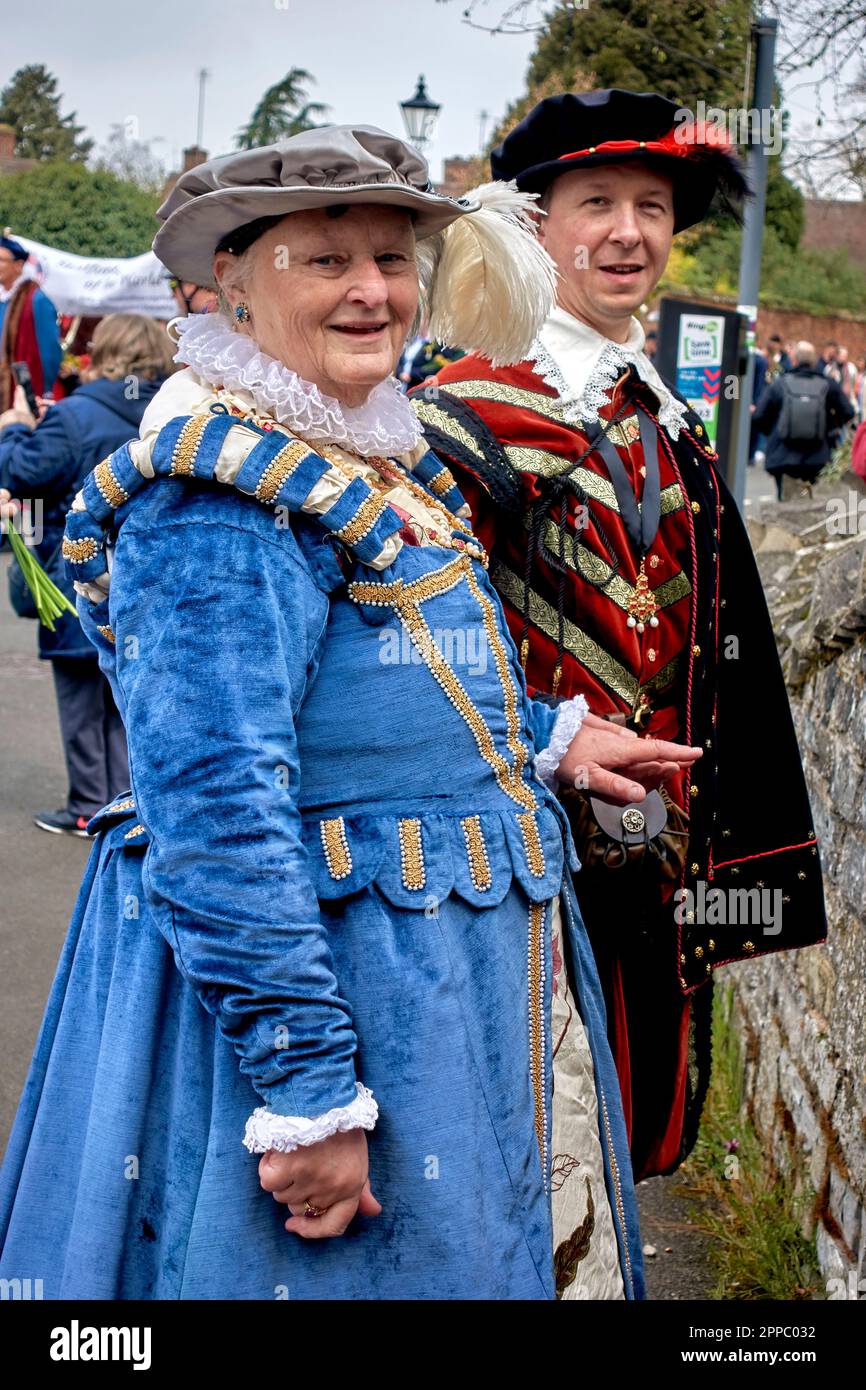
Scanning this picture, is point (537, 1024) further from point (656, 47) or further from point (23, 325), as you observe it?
point (23, 325)

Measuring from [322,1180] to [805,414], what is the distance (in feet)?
46.1

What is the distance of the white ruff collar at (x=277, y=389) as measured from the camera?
198cm

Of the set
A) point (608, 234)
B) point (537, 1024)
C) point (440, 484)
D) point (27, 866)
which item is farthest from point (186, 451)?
point (27, 866)

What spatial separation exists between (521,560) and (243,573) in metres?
1.05

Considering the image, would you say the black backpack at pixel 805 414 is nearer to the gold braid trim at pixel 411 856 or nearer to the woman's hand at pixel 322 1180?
the gold braid trim at pixel 411 856

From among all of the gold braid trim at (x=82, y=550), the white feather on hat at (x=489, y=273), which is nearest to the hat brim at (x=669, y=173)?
the white feather on hat at (x=489, y=273)

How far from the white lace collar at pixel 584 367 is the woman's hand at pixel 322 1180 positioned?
1.52 m

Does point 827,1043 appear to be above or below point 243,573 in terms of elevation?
below

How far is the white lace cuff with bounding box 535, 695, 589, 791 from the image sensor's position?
236 cm

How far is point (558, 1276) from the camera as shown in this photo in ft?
7.42

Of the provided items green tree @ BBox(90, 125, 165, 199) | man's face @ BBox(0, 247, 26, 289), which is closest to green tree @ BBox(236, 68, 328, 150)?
green tree @ BBox(90, 125, 165, 199)

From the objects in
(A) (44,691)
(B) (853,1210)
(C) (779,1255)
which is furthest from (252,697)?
(A) (44,691)

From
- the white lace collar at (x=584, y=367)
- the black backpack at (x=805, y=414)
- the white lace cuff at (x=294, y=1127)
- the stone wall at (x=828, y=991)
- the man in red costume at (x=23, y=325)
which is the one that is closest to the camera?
the white lace cuff at (x=294, y=1127)
